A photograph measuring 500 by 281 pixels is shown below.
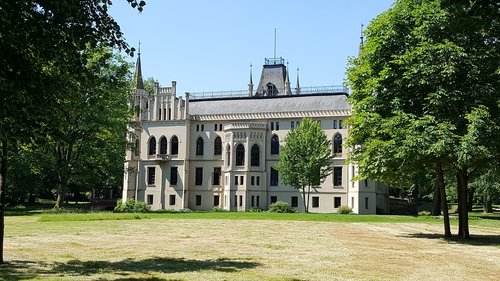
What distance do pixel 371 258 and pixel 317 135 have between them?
4099cm

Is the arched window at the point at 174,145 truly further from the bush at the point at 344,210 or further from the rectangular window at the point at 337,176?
the bush at the point at 344,210

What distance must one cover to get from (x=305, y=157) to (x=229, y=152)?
13.6 metres

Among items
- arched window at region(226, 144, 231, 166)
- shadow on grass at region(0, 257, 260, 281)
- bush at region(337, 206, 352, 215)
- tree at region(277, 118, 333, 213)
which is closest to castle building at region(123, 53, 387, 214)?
arched window at region(226, 144, 231, 166)

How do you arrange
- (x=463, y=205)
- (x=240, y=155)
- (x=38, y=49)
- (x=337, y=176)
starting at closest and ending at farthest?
1. (x=38, y=49)
2. (x=463, y=205)
3. (x=337, y=176)
4. (x=240, y=155)

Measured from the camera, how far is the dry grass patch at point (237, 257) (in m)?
12.7

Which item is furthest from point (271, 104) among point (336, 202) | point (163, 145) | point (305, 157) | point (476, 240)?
point (476, 240)

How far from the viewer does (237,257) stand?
1599cm

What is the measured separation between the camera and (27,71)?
1218cm

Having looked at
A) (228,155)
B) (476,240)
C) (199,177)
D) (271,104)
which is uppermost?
(271,104)

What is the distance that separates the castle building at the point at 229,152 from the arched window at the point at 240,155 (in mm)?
122

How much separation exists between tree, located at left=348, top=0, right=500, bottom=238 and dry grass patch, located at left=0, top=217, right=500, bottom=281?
144 inches

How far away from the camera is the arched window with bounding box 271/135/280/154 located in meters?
65.9

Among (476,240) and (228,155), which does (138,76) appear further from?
(476,240)

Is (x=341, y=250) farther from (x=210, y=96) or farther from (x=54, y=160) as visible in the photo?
(x=210, y=96)
